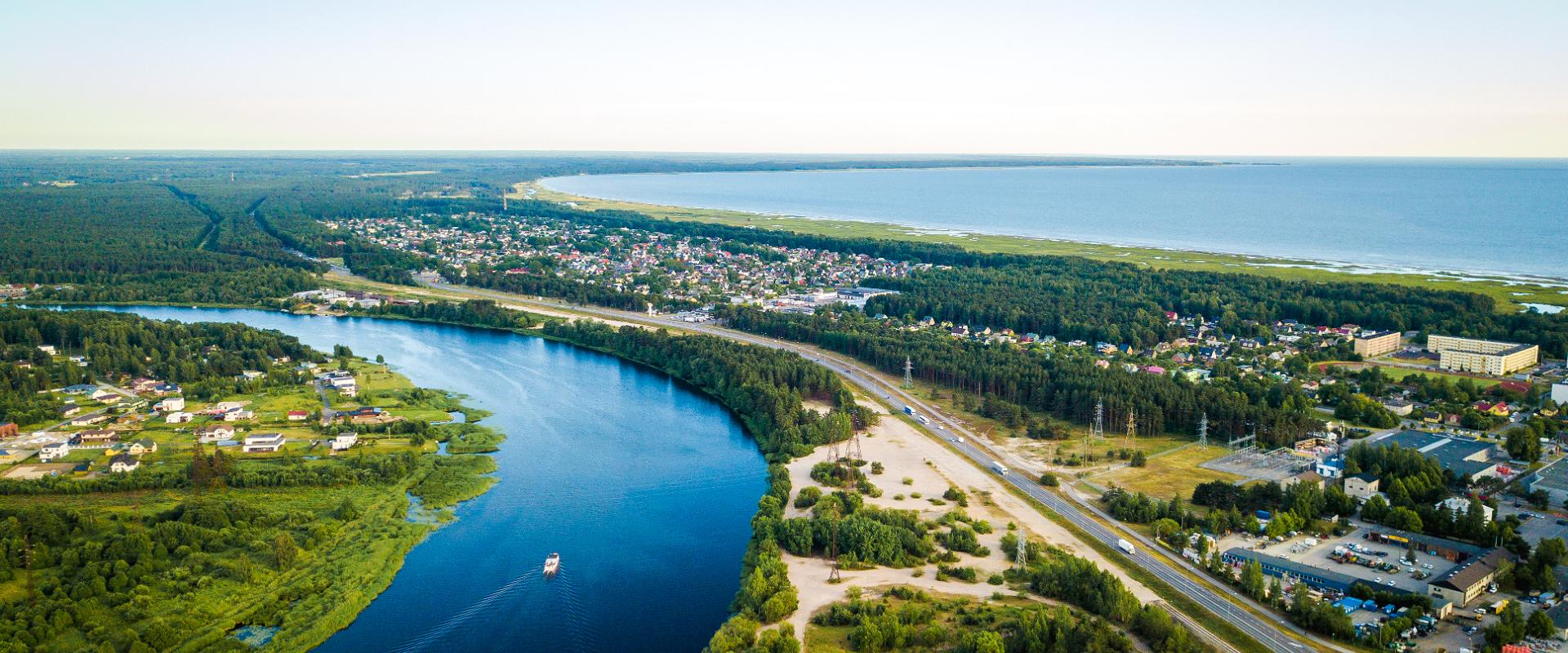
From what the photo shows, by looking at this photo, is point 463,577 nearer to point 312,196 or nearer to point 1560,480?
point 1560,480

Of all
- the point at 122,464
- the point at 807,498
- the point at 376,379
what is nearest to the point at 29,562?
the point at 122,464

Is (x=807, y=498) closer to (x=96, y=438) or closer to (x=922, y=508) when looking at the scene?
(x=922, y=508)

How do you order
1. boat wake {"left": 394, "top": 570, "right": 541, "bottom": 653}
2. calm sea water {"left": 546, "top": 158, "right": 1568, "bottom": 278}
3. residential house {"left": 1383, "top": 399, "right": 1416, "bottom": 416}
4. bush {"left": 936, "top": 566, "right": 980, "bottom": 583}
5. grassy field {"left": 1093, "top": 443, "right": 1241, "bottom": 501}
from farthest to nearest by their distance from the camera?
calm sea water {"left": 546, "top": 158, "right": 1568, "bottom": 278} → residential house {"left": 1383, "top": 399, "right": 1416, "bottom": 416} → grassy field {"left": 1093, "top": 443, "right": 1241, "bottom": 501} → bush {"left": 936, "top": 566, "right": 980, "bottom": 583} → boat wake {"left": 394, "top": 570, "right": 541, "bottom": 653}

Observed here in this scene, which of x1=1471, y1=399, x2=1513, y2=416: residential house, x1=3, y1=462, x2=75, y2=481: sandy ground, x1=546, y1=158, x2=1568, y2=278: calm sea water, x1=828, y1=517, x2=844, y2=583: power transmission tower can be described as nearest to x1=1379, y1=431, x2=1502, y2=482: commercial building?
x1=1471, y1=399, x2=1513, y2=416: residential house

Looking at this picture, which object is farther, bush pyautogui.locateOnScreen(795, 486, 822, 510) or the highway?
bush pyautogui.locateOnScreen(795, 486, 822, 510)

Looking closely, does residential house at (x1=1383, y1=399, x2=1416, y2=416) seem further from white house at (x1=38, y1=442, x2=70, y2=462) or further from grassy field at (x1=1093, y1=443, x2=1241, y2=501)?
white house at (x1=38, y1=442, x2=70, y2=462)

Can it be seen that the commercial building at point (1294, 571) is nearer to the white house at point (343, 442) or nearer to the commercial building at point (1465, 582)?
the commercial building at point (1465, 582)

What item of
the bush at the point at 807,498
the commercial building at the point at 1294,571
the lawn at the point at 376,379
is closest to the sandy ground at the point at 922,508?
the bush at the point at 807,498

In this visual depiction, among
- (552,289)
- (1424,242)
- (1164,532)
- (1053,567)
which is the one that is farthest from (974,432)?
(1424,242)
